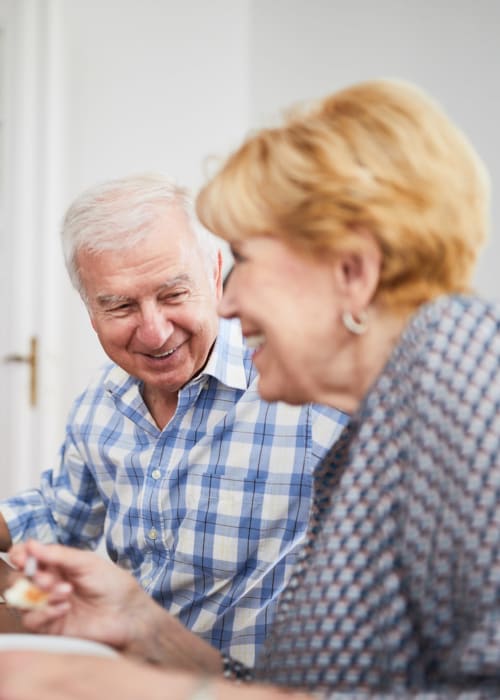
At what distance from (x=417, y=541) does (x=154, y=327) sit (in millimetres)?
826

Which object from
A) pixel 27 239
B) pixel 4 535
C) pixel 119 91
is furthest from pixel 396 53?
pixel 4 535

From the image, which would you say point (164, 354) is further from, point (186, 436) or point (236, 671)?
point (236, 671)

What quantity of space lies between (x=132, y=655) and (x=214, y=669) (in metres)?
0.11

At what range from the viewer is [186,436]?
157 cm

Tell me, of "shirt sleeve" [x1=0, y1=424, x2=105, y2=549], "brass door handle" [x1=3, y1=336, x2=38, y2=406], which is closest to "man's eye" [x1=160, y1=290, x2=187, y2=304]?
"shirt sleeve" [x1=0, y1=424, x2=105, y2=549]

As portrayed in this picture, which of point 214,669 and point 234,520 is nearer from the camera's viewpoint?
point 214,669

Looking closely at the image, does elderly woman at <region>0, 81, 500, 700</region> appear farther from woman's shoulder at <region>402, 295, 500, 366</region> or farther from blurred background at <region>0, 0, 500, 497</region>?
blurred background at <region>0, 0, 500, 497</region>

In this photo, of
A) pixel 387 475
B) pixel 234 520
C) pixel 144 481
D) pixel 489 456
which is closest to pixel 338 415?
pixel 234 520

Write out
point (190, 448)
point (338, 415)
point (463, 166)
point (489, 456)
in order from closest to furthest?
point (489, 456)
point (463, 166)
point (338, 415)
point (190, 448)

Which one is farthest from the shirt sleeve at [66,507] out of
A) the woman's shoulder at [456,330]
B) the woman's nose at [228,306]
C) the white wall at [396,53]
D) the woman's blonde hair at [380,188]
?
the white wall at [396,53]

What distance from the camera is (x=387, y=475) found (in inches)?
34.1

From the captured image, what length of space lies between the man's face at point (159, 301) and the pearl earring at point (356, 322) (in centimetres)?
64

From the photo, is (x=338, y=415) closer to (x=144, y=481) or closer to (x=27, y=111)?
(x=144, y=481)

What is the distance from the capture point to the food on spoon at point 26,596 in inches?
39.3
